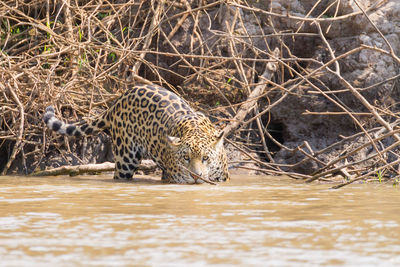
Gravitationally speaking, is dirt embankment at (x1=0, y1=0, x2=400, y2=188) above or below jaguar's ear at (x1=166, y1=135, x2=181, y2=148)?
above

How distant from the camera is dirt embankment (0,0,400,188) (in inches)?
292

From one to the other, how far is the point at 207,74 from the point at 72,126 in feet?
6.05

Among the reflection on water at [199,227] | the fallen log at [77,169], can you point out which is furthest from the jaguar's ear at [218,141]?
the fallen log at [77,169]

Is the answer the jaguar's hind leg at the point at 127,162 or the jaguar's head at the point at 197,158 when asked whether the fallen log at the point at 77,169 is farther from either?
the jaguar's head at the point at 197,158

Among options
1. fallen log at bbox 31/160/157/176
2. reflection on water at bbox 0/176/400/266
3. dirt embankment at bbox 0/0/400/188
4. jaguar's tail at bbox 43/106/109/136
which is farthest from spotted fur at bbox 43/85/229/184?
reflection on water at bbox 0/176/400/266

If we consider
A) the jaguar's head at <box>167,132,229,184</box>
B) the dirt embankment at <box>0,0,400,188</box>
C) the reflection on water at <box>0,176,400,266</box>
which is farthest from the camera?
the dirt embankment at <box>0,0,400,188</box>

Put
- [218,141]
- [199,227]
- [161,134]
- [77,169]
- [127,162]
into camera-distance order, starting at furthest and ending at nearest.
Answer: [77,169] < [127,162] < [161,134] < [218,141] < [199,227]

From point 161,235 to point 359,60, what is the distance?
17.2 ft

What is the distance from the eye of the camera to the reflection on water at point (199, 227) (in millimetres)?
2676

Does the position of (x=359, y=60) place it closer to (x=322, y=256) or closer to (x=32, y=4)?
(x=32, y=4)

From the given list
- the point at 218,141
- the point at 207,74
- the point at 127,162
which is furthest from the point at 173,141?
the point at 207,74

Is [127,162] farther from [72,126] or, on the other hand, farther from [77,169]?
[72,126]

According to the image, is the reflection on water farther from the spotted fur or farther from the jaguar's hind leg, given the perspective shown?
the jaguar's hind leg

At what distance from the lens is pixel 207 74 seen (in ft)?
26.7
